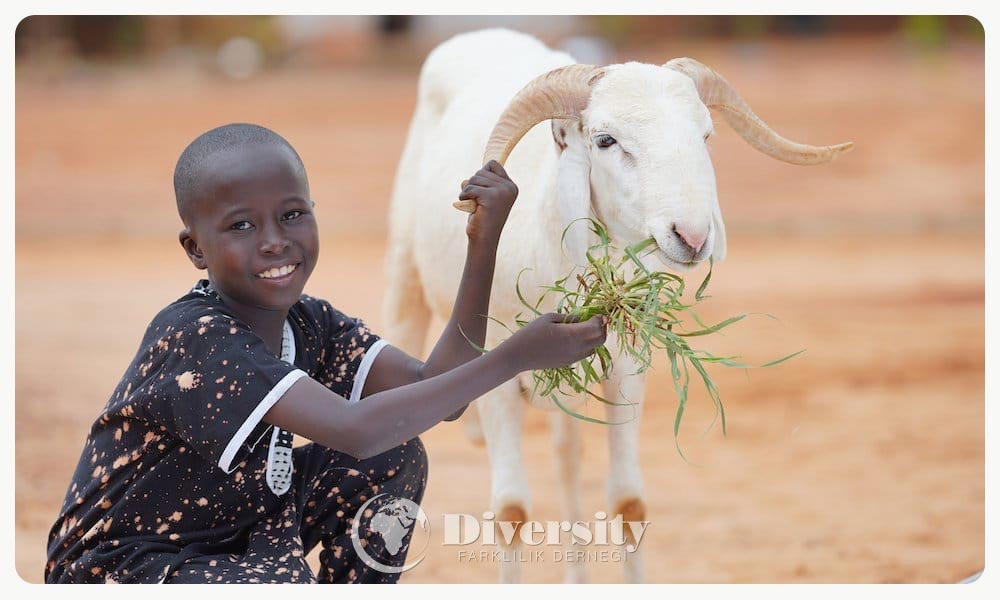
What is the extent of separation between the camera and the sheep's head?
319 centimetres

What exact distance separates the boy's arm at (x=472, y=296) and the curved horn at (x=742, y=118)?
31.4 inches

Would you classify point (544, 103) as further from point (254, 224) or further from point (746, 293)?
point (746, 293)

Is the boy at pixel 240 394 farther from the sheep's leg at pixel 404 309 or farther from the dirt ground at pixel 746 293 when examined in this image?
the sheep's leg at pixel 404 309

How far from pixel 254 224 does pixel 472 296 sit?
64 cm

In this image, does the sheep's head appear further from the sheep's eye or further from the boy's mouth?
the boy's mouth

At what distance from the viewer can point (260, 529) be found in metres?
3.22

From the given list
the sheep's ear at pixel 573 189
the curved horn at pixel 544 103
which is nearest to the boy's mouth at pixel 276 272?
the curved horn at pixel 544 103

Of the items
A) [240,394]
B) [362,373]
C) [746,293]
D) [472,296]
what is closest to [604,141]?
[472,296]

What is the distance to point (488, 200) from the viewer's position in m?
3.17

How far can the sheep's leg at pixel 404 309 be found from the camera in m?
5.41

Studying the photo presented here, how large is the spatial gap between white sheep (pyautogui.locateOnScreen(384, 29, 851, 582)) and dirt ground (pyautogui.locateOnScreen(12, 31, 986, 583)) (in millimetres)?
794

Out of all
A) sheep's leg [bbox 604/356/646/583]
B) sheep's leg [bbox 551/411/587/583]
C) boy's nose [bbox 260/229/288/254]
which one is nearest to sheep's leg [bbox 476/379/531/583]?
sheep's leg [bbox 604/356/646/583]

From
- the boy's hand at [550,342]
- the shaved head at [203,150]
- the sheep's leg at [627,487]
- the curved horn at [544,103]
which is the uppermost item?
the curved horn at [544,103]

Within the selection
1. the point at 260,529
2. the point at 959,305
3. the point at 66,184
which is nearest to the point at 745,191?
the point at 959,305
